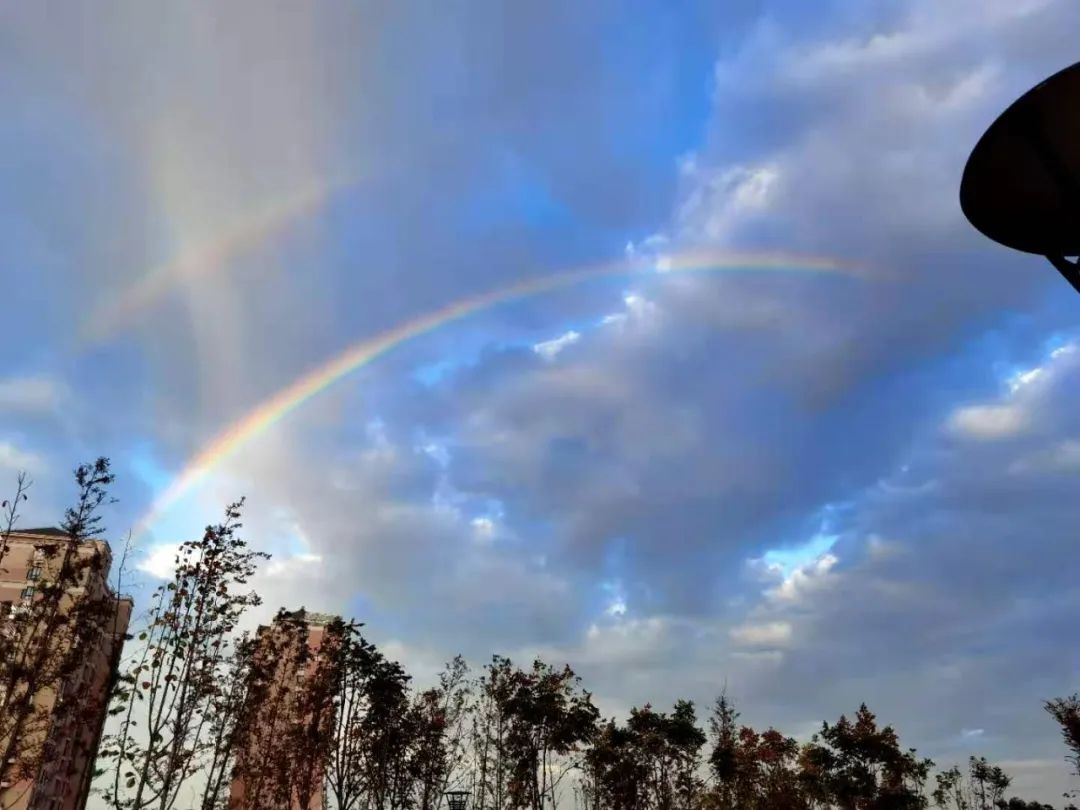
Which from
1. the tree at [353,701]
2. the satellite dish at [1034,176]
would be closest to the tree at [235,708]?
the tree at [353,701]

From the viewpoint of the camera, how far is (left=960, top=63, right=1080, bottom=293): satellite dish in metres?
4.93

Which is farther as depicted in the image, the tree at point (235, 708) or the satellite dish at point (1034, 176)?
the tree at point (235, 708)

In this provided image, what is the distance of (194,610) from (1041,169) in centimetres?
1688

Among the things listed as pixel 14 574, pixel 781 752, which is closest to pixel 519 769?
pixel 781 752

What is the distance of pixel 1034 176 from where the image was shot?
5406 mm

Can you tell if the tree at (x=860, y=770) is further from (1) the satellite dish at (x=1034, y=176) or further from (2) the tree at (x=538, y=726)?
(1) the satellite dish at (x=1034, y=176)

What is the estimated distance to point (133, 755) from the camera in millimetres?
15820

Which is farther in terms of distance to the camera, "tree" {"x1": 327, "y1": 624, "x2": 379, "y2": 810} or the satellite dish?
"tree" {"x1": 327, "y1": 624, "x2": 379, "y2": 810}

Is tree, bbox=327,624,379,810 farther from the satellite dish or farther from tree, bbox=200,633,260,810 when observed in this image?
the satellite dish

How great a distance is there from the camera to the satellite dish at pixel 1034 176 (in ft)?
16.2

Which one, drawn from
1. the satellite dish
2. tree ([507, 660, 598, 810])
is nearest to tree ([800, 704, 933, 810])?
tree ([507, 660, 598, 810])

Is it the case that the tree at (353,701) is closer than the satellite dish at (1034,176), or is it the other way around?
the satellite dish at (1034,176)

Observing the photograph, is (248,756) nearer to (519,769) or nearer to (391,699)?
(391,699)

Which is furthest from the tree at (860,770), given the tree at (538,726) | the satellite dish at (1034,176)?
the satellite dish at (1034,176)
